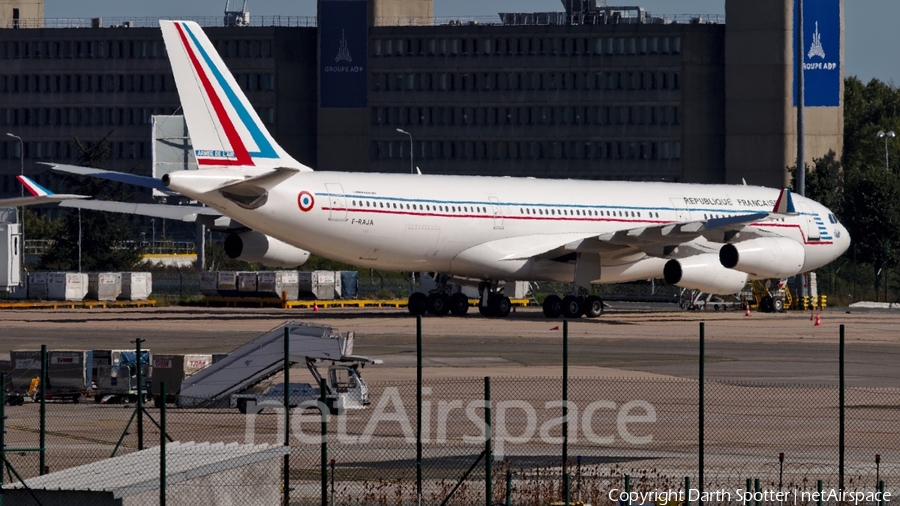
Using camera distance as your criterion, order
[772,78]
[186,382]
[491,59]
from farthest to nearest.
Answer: [491,59]
[772,78]
[186,382]

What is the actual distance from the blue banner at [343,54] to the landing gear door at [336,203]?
80889 mm

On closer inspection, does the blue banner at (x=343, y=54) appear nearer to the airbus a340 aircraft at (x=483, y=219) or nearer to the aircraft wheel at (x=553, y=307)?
the airbus a340 aircraft at (x=483, y=219)

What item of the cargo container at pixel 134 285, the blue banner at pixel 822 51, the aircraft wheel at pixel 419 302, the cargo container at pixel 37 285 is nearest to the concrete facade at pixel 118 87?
the blue banner at pixel 822 51

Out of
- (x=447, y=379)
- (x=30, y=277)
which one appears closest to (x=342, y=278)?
(x=30, y=277)

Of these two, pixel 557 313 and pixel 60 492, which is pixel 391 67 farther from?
pixel 60 492

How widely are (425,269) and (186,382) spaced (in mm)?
19880

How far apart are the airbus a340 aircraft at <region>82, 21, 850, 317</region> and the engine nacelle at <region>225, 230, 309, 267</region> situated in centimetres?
309

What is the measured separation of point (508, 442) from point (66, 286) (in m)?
Result: 41.5

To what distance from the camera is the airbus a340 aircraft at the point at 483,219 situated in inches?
1495

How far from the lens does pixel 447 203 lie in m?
41.7

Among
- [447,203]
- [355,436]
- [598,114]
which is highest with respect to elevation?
[598,114]

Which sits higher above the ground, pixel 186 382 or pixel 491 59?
pixel 491 59

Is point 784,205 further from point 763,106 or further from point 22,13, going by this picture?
point 22,13

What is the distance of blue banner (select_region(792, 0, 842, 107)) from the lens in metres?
103
